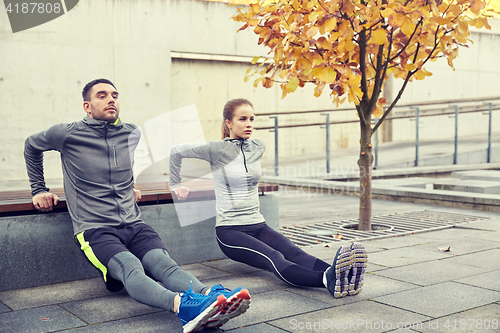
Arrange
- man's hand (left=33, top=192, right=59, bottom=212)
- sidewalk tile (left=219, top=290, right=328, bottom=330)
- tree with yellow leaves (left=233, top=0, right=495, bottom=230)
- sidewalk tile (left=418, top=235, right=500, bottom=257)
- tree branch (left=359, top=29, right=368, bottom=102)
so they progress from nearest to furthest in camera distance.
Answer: sidewalk tile (left=219, top=290, right=328, bottom=330) → man's hand (left=33, top=192, right=59, bottom=212) → tree with yellow leaves (left=233, top=0, right=495, bottom=230) → sidewalk tile (left=418, top=235, right=500, bottom=257) → tree branch (left=359, top=29, right=368, bottom=102)

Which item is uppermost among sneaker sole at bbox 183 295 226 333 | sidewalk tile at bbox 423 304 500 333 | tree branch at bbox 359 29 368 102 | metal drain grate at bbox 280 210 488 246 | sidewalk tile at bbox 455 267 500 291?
tree branch at bbox 359 29 368 102

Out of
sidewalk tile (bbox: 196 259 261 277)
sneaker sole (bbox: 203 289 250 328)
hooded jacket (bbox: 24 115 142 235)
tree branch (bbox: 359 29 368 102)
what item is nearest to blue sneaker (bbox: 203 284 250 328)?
sneaker sole (bbox: 203 289 250 328)

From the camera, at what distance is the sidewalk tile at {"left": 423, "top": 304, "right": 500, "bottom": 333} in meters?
2.87

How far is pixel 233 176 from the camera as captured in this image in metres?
4.07

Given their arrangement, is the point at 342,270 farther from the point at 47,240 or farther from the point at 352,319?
the point at 47,240

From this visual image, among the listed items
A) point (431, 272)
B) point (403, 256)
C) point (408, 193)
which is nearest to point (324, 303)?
point (431, 272)

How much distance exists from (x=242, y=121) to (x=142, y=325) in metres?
1.70

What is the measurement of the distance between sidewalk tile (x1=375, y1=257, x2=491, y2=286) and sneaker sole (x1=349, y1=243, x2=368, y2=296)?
602 mm

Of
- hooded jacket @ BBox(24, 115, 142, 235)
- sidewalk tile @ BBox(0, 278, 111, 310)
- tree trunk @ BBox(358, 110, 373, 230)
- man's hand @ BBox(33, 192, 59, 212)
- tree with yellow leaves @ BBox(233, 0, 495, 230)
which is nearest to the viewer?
sidewalk tile @ BBox(0, 278, 111, 310)

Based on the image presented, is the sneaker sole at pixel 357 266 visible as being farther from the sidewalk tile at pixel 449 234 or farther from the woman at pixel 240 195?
the sidewalk tile at pixel 449 234

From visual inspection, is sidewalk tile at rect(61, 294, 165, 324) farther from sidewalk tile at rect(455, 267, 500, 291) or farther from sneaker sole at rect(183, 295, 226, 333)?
sidewalk tile at rect(455, 267, 500, 291)

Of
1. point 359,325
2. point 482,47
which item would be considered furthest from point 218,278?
point 482,47

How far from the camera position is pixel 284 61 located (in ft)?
17.5

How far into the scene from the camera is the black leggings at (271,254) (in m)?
3.55
